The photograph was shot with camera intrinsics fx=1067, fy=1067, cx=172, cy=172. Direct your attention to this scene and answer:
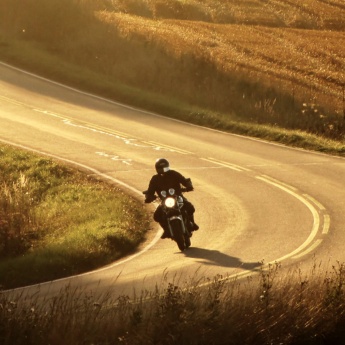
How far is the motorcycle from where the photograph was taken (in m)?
20.2

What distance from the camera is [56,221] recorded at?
945 inches

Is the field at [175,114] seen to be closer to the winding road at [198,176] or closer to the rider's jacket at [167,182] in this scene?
the winding road at [198,176]

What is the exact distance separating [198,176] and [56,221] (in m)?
5.53

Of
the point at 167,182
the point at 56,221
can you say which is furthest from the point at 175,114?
the point at 167,182

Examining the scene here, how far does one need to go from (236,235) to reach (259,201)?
11.8 feet

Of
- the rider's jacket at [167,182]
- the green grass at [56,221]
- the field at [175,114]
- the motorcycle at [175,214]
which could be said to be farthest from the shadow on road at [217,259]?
the green grass at [56,221]

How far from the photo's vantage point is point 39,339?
40.1 feet

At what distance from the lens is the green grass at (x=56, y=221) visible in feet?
63.7

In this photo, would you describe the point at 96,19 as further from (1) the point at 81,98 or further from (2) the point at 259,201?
(2) the point at 259,201

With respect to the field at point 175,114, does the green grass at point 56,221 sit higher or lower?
lower

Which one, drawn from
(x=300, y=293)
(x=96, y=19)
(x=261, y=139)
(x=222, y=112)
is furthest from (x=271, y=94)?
(x=300, y=293)

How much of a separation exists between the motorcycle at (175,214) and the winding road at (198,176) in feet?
1.08

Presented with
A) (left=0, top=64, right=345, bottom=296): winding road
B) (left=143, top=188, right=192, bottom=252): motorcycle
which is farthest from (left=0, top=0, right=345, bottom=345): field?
(left=143, top=188, right=192, bottom=252): motorcycle

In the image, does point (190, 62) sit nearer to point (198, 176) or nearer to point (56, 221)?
point (198, 176)
